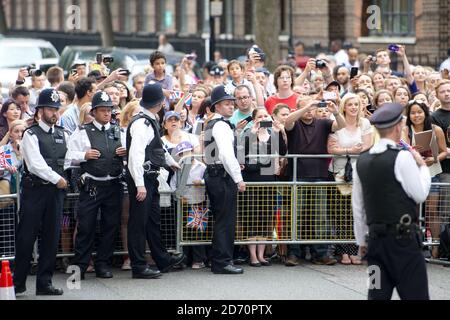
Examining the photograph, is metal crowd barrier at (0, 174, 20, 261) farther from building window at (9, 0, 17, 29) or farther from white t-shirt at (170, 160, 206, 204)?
building window at (9, 0, 17, 29)

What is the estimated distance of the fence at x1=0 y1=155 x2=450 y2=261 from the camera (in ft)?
45.8

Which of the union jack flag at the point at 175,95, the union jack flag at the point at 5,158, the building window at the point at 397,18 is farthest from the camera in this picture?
the building window at the point at 397,18

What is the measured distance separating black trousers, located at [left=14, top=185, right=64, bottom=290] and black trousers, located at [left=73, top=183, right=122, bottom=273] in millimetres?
764

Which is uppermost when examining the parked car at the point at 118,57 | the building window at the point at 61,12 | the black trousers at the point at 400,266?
the building window at the point at 61,12

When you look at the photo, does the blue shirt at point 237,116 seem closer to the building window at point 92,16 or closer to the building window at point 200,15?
the building window at point 200,15

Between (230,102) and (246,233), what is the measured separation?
1.60 m

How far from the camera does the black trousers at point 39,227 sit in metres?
12.2

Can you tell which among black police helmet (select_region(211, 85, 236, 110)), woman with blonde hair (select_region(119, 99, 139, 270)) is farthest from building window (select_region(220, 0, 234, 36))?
black police helmet (select_region(211, 85, 236, 110))

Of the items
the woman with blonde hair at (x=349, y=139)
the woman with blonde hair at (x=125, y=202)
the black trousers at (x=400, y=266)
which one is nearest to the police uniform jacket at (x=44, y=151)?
the woman with blonde hair at (x=125, y=202)

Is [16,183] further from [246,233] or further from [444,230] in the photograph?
[444,230]

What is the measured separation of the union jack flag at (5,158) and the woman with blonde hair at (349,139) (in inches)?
137

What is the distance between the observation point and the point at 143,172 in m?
13.0

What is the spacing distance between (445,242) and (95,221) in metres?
3.83

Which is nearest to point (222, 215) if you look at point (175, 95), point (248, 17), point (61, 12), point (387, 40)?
point (175, 95)
